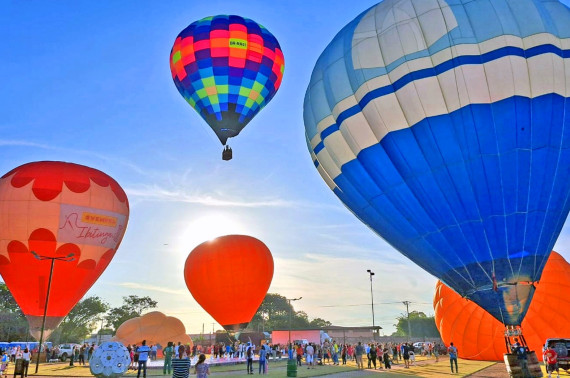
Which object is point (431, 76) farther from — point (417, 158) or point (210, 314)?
point (210, 314)

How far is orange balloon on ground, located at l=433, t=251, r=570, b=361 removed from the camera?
2350 cm

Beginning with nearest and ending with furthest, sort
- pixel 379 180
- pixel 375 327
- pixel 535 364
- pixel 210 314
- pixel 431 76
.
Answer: pixel 535 364, pixel 431 76, pixel 379 180, pixel 210 314, pixel 375 327

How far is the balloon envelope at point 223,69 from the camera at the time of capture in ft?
83.3

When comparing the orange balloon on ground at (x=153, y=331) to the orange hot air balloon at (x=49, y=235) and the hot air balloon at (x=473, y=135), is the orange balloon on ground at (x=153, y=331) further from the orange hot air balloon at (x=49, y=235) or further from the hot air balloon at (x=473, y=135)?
the hot air balloon at (x=473, y=135)

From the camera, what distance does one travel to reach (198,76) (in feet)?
83.5

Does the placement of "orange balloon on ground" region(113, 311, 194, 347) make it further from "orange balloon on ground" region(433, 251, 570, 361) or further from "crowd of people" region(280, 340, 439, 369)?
"orange balloon on ground" region(433, 251, 570, 361)

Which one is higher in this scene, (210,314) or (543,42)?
(543,42)

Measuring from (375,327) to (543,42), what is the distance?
54.5 m

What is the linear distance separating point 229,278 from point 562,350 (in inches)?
887

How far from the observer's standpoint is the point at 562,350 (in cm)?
1881

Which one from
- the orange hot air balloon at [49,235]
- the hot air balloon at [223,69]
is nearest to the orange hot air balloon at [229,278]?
the orange hot air balloon at [49,235]

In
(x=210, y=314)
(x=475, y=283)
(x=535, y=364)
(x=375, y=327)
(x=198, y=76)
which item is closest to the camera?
(x=535, y=364)

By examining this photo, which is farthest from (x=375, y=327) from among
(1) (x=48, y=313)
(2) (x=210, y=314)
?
(1) (x=48, y=313)

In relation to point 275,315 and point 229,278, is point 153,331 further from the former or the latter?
point 275,315
